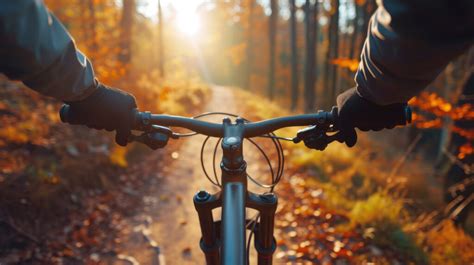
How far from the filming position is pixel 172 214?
16.3 feet

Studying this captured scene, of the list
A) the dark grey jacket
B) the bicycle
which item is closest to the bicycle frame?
the bicycle

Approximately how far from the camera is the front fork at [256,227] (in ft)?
5.69

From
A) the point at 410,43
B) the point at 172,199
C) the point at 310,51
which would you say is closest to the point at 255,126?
the point at 410,43

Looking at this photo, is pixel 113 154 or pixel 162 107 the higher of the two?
pixel 162 107

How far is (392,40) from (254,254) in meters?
3.44

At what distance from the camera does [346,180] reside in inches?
234

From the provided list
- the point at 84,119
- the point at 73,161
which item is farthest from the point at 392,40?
the point at 73,161

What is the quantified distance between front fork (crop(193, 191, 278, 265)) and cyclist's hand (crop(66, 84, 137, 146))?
0.55 m

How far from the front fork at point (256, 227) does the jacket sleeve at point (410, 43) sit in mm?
821

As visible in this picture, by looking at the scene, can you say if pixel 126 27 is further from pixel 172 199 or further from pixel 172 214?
pixel 172 214

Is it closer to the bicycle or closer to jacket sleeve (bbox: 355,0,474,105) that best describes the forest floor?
the bicycle

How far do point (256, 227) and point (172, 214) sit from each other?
3141mm

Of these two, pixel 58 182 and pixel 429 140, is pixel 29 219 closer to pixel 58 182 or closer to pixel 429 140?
pixel 58 182

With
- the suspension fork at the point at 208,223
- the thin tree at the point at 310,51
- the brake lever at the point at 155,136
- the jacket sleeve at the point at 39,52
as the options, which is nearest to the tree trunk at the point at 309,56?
the thin tree at the point at 310,51
